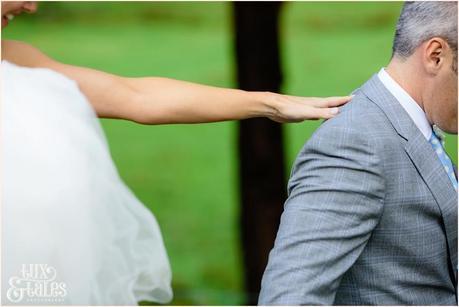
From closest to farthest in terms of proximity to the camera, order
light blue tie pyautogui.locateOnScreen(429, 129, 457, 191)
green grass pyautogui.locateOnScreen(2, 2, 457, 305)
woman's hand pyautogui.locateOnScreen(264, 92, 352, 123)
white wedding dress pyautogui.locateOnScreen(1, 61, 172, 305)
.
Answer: light blue tie pyautogui.locateOnScreen(429, 129, 457, 191) < woman's hand pyautogui.locateOnScreen(264, 92, 352, 123) < white wedding dress pyautogui.locateOnScreen(1, 61, 172, 305) < green grass pyautogui.locateOnScreen(2, 2, 457, 305)

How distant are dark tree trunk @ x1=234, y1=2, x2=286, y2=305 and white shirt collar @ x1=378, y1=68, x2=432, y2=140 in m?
2.88

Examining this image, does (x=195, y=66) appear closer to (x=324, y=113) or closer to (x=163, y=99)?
(x=163, y=99)

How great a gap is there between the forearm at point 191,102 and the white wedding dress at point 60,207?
20 centimetres

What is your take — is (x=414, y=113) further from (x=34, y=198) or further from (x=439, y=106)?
(x=34, y=198)

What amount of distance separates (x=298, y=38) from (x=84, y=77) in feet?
24.9

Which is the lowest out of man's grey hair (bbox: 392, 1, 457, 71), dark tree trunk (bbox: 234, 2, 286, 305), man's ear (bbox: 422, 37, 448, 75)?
dark tree trunk (bbox: 234, 2, 286, 305)

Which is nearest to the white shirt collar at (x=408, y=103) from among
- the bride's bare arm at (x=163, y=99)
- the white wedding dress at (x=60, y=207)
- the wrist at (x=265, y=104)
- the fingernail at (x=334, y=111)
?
the fingernail at (x=334, y=111)

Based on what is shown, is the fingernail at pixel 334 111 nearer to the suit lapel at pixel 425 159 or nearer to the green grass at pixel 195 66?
the suit lapel at pixel 425 159

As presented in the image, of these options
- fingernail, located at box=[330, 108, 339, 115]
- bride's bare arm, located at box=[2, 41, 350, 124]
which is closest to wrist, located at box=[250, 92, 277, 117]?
bride's bare arm, located at box=[2, 41, 350, 124]

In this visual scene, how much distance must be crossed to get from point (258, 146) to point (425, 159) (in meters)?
3.22

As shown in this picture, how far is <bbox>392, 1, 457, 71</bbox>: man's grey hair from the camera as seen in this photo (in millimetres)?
2184

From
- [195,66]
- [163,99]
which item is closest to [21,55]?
[163,99]

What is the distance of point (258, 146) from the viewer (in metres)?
5.43

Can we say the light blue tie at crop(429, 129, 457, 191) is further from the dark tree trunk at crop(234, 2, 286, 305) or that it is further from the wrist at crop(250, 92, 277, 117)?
the dark tree trunk at crop(234, 2, 286, 305)
